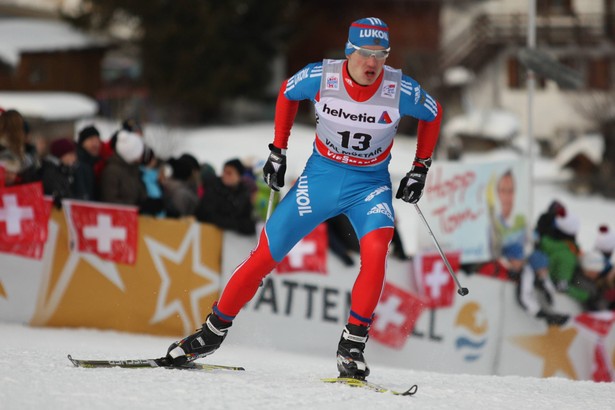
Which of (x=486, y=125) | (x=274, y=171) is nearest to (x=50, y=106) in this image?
(x=486, y=125)

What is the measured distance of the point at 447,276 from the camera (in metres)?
10.0

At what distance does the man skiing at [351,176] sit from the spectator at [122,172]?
3229mm

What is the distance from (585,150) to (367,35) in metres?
26.3

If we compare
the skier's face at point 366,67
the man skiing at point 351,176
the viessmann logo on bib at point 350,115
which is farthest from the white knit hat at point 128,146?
the skier's face at point 366,67

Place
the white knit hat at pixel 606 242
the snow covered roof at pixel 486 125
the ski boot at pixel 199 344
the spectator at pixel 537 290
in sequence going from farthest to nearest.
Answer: the snow covered roof at pixel 486 125, the white knit hat at pixel 606 242, the spectator at pixel 537 290, the ski boot at pixel 199 344

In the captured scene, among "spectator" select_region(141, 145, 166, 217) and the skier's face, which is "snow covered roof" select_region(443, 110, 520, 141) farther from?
the skier's face

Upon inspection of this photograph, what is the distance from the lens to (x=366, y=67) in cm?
577

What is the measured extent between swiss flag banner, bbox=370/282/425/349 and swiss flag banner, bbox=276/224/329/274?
24.1 inches

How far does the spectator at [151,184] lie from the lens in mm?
9352

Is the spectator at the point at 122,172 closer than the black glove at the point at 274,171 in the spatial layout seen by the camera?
No

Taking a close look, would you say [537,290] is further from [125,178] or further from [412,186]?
[412,186]

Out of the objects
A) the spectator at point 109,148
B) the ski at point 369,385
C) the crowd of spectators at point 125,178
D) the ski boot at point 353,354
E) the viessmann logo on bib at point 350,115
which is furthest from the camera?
the spectator at point 109,148

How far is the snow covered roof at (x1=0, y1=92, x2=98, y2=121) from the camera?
2509cm

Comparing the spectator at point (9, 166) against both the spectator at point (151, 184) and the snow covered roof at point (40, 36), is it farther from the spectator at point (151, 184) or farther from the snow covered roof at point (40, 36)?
the snow covered roof at point (40, 36)
